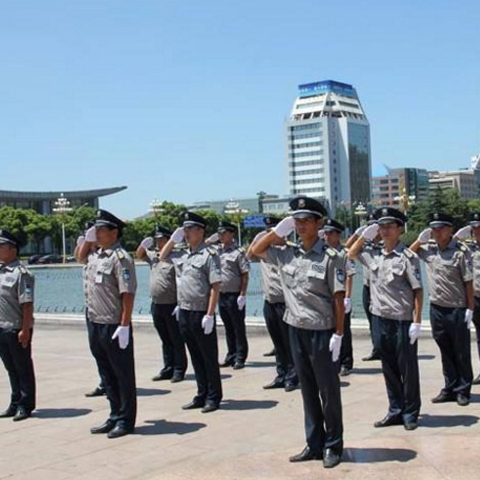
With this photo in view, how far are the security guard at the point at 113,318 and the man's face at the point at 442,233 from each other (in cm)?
294

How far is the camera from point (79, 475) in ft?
17.3

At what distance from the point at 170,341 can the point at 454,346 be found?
3630 millimetres

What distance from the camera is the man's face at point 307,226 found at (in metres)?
5.39

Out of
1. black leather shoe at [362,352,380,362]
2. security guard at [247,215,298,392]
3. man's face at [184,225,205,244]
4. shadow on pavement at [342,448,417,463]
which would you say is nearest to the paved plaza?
shadow on pavement at [342,448,417,463]

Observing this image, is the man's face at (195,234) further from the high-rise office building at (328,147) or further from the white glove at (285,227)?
the high-rise office building at (328,147)

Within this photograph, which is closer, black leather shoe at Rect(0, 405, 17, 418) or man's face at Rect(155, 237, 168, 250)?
black leather shoe at Rect(0, 405, 17, 418)

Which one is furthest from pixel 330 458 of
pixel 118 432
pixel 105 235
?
pixel 105 235

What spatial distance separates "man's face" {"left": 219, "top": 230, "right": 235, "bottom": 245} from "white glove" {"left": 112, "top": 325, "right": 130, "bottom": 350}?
3.58 meters

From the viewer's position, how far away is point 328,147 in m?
154

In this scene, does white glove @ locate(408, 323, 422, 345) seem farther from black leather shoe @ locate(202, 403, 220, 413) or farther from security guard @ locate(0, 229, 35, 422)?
security guard @ locate(0, 229, 35, 422)

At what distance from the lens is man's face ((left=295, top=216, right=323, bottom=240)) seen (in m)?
5.39

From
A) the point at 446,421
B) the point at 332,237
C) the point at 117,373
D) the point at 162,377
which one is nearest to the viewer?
the point at 446,421

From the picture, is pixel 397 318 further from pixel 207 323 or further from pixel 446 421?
pixel 207 323

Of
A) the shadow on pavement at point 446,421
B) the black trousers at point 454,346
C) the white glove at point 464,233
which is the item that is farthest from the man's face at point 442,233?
the shadow on pavement at point 446,421
